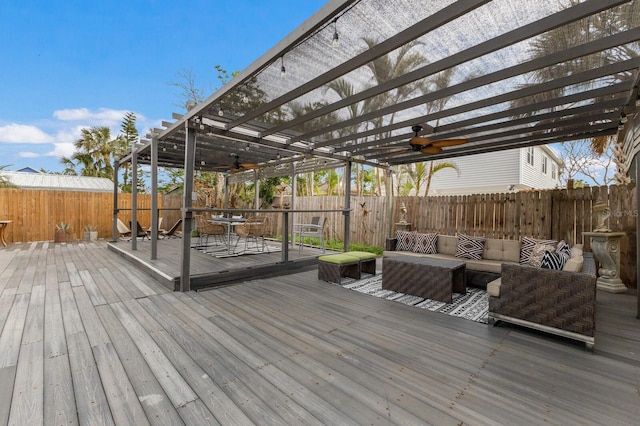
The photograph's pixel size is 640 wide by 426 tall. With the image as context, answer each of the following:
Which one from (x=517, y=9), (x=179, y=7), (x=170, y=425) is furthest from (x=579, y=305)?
(x=179, y=7)

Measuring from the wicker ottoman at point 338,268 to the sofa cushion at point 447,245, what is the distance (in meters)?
1.75

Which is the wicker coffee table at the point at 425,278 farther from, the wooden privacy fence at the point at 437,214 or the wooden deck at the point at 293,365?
the wooden privacy fence at the point at 437,214

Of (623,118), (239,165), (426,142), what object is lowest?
(426,142)

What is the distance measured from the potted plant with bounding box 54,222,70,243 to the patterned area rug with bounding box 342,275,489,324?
32.2ft

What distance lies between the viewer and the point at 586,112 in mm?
3801

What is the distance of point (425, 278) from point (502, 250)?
1.88 metres

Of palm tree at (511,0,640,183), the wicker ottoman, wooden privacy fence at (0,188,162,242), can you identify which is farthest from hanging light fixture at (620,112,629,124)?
wooden privacy fence at (0,188,162,242)

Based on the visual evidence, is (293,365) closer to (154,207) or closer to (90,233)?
(154,207)

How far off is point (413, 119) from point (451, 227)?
406 cm

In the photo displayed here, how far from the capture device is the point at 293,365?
2.23 meters

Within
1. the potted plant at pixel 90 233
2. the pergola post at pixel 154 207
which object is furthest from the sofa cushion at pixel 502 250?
the potted plant at pixel 90 233

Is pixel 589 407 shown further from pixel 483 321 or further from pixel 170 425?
pixel 170 425

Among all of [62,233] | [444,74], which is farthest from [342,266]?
[62,233]

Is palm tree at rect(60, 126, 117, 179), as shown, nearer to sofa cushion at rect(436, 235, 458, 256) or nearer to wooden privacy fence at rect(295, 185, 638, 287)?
wooden privacy fence at rect(295, 185, 638, 287)
